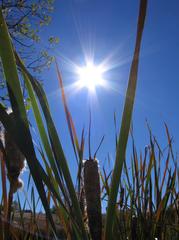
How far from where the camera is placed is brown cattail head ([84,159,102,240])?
637 mm

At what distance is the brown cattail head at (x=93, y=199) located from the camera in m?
0.64

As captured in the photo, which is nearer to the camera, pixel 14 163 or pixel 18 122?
pixel 18 122

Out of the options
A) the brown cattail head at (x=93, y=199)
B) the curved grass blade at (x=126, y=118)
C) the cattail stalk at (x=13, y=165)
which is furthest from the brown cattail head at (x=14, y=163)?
the curved grass blade at (x=126, y=118)

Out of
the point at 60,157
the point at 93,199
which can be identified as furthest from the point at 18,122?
the point at 93,199

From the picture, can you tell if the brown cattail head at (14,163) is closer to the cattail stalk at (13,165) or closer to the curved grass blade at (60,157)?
the cattail stalk at (13,165)

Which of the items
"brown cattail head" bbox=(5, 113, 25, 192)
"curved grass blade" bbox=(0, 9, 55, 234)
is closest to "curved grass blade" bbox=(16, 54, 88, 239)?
"curved grass blade" bbox=(0, 9, 55, 234)

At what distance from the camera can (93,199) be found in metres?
0.69

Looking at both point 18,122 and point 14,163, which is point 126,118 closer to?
point 18,122

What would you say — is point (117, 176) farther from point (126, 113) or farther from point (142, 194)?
point (142, 194)

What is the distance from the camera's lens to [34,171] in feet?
1.67

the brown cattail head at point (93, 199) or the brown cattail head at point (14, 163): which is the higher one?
the brown cattail head at point (14, 163)

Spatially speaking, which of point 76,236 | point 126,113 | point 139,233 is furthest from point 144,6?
point 139,233

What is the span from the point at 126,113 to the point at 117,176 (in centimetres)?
11

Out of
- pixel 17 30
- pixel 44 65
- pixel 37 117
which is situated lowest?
pixel 37 117
